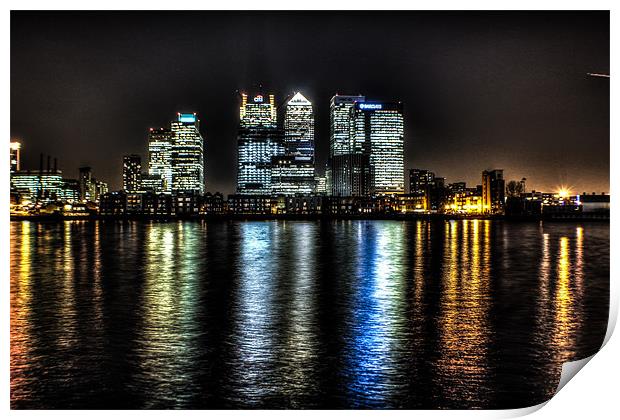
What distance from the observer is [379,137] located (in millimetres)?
106750

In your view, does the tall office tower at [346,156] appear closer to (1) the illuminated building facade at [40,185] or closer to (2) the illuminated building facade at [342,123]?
(2) the illuminated building facade at [342,123]

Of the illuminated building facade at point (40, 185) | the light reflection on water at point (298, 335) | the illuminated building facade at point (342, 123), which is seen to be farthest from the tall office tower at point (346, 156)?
the light reflection on water at point (298, 335)

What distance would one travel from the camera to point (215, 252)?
22891mm

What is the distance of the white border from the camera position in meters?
5.61

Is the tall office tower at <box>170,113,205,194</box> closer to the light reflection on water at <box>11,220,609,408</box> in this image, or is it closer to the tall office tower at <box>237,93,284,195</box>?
the tall office tower at <box>237,93,284,195</box>

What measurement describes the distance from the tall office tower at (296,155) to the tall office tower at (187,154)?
11523 millimetres

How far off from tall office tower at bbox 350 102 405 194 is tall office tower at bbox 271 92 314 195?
7.52 m

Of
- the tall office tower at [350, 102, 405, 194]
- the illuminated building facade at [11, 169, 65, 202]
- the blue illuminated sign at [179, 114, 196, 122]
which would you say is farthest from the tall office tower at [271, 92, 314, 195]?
the illuminated building facade at [11, 169, 65, 202]

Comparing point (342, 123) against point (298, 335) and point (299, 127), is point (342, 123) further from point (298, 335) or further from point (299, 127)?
point (298, 335)
